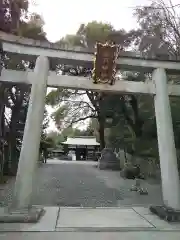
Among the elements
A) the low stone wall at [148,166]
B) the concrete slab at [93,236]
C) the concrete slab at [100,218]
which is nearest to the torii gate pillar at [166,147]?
the concrete slab at [100,218]

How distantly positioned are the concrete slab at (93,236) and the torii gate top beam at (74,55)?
14.9 ft

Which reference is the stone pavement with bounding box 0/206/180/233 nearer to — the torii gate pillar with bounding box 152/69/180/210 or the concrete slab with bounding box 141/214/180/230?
the concrete slab with bounding box 141/214/180/230

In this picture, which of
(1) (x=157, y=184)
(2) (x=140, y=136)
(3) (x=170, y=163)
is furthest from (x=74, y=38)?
(3) (x=170, y=163)

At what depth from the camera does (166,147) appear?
24.5ft

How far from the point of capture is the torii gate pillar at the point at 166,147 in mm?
7176

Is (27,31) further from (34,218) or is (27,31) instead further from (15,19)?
(34,218)

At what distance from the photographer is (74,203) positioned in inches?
349

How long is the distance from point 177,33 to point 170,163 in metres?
8.64

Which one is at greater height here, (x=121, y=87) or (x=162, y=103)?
(x=121, y=87)

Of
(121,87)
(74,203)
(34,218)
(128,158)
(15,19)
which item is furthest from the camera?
(128,158)

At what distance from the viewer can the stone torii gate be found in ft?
22.6

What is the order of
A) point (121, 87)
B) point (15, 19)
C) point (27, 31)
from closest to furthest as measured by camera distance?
point (121, 87) → point (15, 19) → point (27, 31)

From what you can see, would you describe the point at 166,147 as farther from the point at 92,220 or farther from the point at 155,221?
the point at 92,220

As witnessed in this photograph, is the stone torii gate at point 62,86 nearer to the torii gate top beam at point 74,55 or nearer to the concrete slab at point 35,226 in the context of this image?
the torii gate top beam at point 74,55
